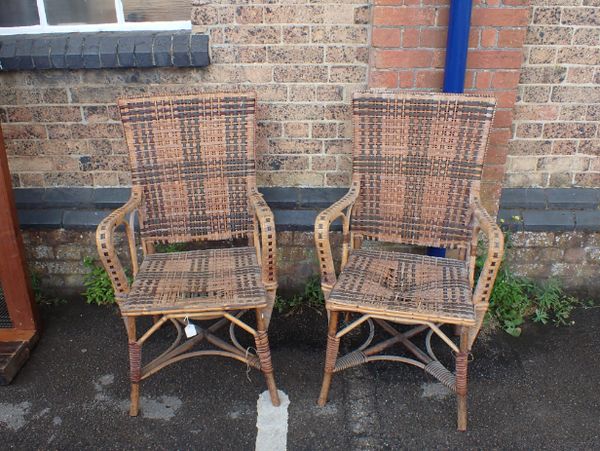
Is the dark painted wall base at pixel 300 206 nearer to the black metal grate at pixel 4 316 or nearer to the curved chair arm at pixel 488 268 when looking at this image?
the black metal grate at pixel 4 316

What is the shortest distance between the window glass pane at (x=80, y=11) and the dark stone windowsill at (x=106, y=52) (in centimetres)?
15

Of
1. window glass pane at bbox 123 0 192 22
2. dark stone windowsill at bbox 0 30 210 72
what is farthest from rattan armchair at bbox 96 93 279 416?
window glass pane at bbox 123 0 192 22

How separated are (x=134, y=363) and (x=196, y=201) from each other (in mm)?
869

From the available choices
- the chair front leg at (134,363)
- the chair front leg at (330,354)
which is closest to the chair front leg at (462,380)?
the chair front leg at (330,354)

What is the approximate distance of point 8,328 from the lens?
3150 millimetres

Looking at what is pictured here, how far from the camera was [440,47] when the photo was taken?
9.67ft

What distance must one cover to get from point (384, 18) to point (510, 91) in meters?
0.76

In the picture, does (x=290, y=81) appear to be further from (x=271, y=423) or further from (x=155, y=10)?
(x=271, y=423)

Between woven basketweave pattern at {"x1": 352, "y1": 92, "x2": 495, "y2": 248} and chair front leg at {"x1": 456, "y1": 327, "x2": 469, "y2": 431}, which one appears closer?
chair front leg at {"x1": 456, "y1": 327, "x2": 469, "y2": 431}

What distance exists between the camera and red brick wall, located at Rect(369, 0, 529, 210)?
288cm

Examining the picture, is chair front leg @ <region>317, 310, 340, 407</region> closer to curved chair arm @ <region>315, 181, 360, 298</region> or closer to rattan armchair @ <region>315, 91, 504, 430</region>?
rattan armchair @ <region>315, 91, 504, 430</region>

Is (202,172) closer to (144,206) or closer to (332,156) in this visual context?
(144,206)

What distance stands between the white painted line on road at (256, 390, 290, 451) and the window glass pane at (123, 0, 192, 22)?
82.6 inches

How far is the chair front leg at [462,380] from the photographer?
8.02 ft
